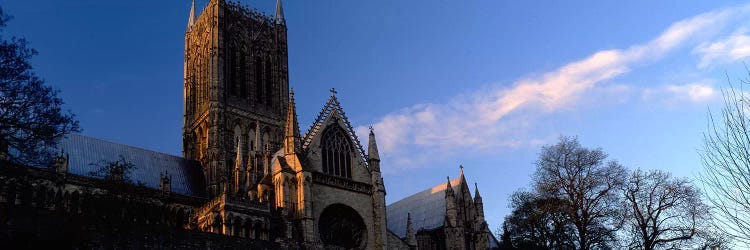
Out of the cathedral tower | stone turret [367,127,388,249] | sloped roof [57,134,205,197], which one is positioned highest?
the cathedral tower

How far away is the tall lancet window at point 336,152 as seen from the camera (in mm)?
49625

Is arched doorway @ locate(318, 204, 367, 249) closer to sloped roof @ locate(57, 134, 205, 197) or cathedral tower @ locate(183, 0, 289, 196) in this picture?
cathedral tower @ locate(183, 0, 289, 196)

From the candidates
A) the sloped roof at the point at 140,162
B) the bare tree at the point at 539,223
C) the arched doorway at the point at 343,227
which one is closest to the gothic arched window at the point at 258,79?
the sloped roof at the point at 140,162

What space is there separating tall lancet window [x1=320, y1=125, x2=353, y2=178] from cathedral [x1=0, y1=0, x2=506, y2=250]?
91 millimetres

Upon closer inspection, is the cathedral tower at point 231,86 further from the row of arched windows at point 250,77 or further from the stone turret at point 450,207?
the stone turret at point 450,207

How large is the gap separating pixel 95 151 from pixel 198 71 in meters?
17.3

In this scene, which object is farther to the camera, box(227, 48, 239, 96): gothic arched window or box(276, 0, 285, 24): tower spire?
box(276, 0, 285, 24): tower spire

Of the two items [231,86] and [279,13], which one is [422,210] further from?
[279,13]

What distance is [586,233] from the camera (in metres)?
34.5

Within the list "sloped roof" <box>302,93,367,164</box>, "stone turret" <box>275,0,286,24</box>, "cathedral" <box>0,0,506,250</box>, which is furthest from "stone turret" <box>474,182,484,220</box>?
"stone turret" <box>275,0,286,24</box>

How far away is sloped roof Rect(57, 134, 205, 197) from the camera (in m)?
52.2

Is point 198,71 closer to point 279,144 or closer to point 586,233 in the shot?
point 279,144

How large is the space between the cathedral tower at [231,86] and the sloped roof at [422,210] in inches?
508

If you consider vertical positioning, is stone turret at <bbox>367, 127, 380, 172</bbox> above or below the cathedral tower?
below
